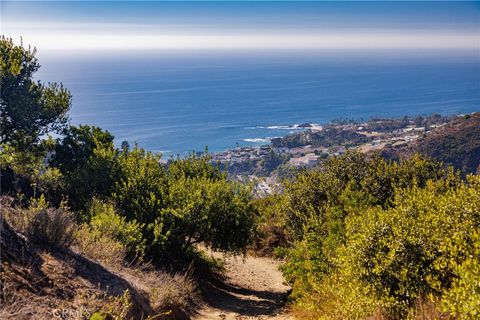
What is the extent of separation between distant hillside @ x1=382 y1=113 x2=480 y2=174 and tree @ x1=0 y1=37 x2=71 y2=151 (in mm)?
62549

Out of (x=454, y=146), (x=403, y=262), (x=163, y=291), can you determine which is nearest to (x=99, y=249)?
(x=163, y=291)

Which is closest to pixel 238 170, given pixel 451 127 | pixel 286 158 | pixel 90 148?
pixel 286 158

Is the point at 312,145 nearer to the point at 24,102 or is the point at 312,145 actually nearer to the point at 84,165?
the point at 84,165

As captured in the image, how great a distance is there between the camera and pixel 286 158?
398 ft

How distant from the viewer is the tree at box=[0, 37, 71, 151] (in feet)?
69.2

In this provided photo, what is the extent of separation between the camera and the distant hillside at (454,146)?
71.8 m

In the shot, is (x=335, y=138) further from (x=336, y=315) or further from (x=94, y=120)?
(x=336, y=315)

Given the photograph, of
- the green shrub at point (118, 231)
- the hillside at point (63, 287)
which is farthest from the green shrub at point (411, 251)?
the green shrub at point (118, 231)

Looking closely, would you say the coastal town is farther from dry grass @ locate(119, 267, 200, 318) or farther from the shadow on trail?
dry grass @ locate(119, 267, 200, 318)

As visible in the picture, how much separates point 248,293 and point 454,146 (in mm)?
71790

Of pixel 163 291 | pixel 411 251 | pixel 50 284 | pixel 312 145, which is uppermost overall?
pixel 411 251

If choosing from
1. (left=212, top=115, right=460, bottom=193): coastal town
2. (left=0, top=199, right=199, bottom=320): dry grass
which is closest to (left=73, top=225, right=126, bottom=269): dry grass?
(left=0, top=199, right=199, bottom=320): dry grass

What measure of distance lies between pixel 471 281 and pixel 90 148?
21.1 m

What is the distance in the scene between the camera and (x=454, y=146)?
78062 mm
